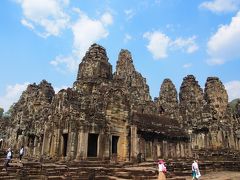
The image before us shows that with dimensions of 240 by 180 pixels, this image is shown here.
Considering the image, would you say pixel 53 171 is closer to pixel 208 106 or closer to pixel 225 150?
pixel 225 150

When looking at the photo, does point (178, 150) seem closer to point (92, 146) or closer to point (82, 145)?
point (92, 146)

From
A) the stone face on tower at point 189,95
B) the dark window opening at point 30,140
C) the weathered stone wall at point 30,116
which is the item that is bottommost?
the dark window opening at point 30,140

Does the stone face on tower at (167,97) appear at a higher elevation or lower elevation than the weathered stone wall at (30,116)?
higher

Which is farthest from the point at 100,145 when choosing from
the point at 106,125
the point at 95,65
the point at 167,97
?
the point at 167,97

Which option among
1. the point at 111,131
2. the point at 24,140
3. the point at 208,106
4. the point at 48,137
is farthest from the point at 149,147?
the point at 24,140

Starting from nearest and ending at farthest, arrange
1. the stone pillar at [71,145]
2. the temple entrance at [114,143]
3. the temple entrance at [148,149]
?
the stone pillar at [71,145]
the temple entrance at [114,143]
the temple entrance at [148,149]

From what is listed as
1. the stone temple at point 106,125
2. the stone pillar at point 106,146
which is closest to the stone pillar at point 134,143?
the stone temple at point 106,125

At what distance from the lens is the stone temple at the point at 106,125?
62.3 ft

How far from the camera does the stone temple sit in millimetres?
19000

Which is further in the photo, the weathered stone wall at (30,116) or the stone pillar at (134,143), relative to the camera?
the weathered stone wall at (30,116)

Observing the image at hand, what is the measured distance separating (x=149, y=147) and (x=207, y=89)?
21.4 meters

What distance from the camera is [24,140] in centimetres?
3375

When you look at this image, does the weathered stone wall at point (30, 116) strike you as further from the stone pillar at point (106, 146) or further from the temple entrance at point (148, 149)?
the temple entrance at point (148, 149)

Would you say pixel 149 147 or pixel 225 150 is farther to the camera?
pixel 225 150
